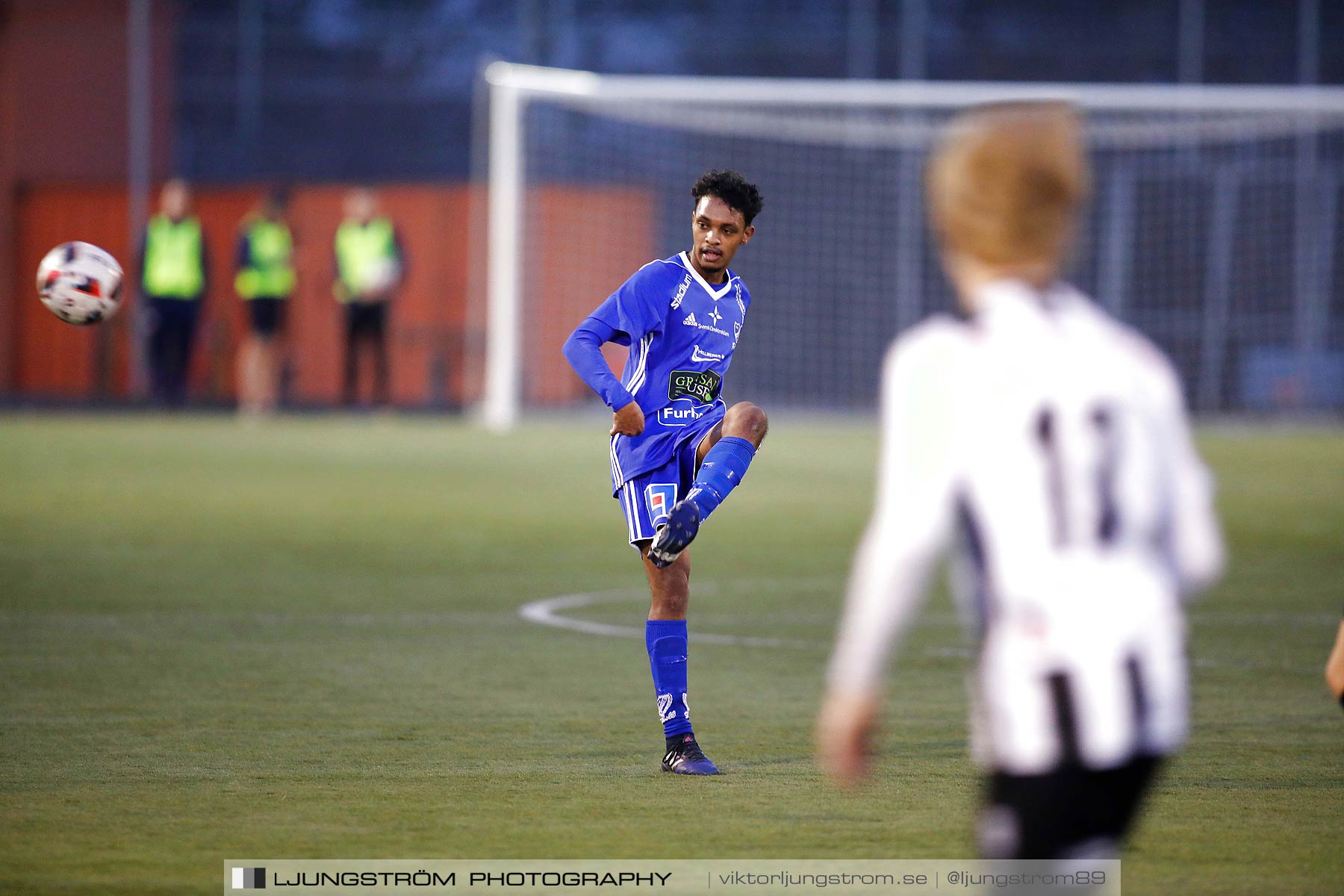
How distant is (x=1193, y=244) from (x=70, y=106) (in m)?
17.0

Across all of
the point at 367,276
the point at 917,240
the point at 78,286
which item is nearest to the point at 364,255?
the point at 367,276

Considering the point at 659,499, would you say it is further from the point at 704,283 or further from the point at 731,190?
the point at 731,190

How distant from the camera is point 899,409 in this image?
9.28ft

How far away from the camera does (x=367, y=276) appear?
2239 centimetres

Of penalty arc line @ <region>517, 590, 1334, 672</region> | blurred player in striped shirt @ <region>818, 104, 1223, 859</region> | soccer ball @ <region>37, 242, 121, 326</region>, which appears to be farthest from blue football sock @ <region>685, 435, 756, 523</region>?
soccer ball @ <region>37, 242, 121, 326</region>

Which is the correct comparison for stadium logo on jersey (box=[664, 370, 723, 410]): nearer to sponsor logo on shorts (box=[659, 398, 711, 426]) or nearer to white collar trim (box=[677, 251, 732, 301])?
sponsor logo on shorts (box=[659, 398, 711, 426])

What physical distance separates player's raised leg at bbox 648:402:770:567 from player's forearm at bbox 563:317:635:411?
12.8 inches

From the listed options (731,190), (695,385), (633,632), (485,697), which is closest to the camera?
(731,190)

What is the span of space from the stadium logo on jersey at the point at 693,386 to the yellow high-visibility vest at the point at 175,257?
1697cm

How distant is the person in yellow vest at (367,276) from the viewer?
22375 mm

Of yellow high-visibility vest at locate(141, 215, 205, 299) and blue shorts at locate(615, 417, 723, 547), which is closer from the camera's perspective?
blue shorts at locate(615, 417, 723, 547)

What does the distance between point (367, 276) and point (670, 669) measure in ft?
55.8

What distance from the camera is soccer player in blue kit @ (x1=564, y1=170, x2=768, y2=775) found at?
6.05 meters

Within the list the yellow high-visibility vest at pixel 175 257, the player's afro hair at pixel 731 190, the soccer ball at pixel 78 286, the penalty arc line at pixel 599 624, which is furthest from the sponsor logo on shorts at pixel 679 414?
the yellow high-visibility vest at pixel 175 257
